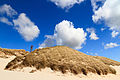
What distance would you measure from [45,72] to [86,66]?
3948 mm

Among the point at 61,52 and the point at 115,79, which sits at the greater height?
the point at 61,52

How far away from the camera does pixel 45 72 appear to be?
8.29 m

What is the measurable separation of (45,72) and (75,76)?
105 inches

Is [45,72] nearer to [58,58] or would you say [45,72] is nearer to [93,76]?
[58,58]

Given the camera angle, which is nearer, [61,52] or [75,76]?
[75,76]

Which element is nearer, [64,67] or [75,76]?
[75,76]

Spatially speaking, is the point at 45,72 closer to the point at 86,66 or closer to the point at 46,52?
the point at 46,52

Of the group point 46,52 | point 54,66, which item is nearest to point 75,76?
point 54,66

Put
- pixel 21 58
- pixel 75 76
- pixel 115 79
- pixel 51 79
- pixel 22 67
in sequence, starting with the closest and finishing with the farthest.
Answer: pixel 51 79, pixel 75 76, pixel 115 79, pixel 22 67, pixel 21 58

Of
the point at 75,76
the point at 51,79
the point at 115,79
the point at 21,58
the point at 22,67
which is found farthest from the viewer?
the point at 21,58

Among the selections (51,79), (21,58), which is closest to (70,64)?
(51,79)

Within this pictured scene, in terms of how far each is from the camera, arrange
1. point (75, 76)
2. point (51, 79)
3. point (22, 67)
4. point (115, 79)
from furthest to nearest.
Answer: point (22, 67), point (115, 79), point (75, 76), point (51, 79)

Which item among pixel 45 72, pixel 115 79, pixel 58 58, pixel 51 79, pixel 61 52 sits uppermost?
pixel 61 52

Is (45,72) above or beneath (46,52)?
beneath
